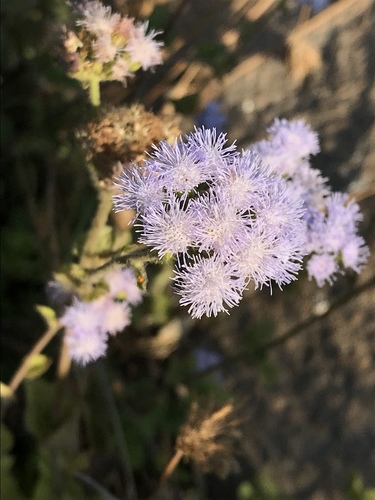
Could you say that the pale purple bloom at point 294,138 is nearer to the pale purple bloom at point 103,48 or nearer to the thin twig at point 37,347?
the pale purple bloom at point 103,48

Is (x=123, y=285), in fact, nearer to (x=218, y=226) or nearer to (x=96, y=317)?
(x=96, y=317)

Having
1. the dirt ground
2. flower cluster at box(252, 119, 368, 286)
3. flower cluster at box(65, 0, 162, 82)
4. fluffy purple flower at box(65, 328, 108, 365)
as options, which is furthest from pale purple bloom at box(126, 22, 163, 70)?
the dirt ground

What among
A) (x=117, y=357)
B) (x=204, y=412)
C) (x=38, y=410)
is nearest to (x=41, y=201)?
(x=117, y=357)

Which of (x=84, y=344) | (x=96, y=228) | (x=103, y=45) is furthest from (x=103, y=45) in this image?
(x=84, y=344)

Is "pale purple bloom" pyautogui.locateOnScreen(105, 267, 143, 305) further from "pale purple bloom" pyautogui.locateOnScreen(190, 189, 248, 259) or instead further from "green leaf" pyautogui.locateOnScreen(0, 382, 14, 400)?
"pale purple bloom" pyautogui.locateOnScreen(190, 189, 248, 259)

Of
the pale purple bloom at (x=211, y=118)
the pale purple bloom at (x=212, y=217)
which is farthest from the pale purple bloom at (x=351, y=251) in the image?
the pale purple bloom at (x=211, y=118)
